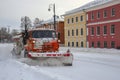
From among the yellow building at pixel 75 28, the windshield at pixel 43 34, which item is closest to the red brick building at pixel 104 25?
the yellow building at pixel 75 28

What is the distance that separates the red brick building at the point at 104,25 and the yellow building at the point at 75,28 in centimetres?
268

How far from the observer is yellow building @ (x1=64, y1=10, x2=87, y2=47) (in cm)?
6569

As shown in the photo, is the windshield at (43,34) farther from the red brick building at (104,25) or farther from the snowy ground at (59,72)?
the red brick building at (104,25)

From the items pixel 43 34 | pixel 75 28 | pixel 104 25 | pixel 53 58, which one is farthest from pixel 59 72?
pixel 75 28

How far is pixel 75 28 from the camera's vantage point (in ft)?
230

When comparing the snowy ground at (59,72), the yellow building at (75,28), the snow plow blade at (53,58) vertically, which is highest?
the yellow building at (75,28)

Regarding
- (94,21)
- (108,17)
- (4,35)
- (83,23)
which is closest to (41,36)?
(108,17)

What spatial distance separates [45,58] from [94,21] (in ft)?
137

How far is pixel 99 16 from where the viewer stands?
58062mm

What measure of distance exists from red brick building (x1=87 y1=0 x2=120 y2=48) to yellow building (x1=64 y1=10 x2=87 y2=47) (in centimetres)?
268

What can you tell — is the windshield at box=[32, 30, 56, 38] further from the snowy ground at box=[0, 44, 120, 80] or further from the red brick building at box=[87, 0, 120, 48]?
the red brick building at box=[87, 0, 120, 48]

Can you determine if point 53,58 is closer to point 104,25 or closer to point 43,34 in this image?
point 43,34

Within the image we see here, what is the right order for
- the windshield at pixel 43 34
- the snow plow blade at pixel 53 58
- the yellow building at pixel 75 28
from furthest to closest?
the yellow building at pixel 75 28
the windshield at pixel 43 34
the snow plow blade at pixel 53 58

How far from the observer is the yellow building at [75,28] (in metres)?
65.7
